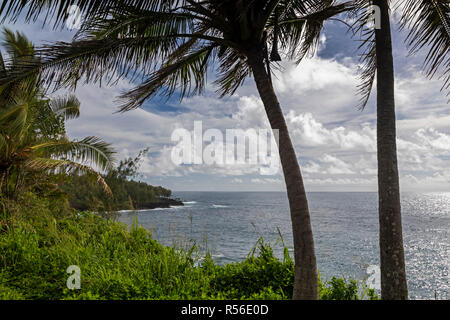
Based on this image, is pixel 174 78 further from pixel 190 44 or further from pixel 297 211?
pixel 297 211

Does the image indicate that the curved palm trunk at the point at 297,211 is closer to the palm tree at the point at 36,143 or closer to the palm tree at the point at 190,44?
the palm tree at the point at 190,44

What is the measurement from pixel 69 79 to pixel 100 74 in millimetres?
458

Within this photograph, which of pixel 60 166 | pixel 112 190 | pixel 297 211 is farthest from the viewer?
pixel 112 190

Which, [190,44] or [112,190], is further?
[112,190]

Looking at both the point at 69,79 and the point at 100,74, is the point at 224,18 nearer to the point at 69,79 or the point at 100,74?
the point at 100,74

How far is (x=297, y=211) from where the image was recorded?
11.3ft

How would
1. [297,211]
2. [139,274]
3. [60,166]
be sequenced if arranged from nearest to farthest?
[297,211], [139,274], [60,166]

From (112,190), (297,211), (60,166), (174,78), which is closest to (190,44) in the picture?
(174,78)

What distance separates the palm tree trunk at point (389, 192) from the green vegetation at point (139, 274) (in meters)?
0.80

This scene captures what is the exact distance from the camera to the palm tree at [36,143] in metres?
7.88

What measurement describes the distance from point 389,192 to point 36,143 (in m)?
9.43

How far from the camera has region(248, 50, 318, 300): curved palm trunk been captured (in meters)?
3.38

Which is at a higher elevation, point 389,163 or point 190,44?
point 190,44
